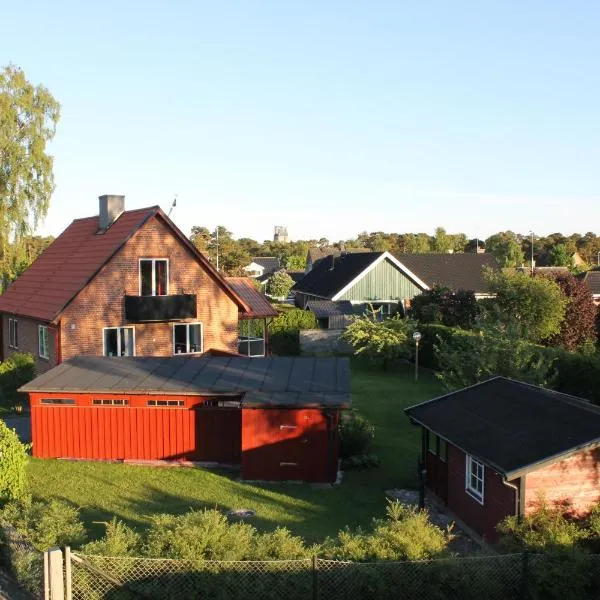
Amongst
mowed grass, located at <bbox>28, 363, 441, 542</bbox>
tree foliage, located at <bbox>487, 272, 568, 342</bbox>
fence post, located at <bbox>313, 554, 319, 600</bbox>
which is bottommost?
mowed grass, located at <bbox>28, 363, 441, 542</bbox>

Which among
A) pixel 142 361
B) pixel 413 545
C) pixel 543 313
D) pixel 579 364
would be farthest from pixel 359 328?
pixel 413 545

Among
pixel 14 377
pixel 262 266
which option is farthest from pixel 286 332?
pixel 262 266

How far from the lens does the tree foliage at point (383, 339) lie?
37.1 metres

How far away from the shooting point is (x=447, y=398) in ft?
57.6

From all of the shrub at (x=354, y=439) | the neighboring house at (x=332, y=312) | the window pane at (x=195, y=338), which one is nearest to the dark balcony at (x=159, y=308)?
the window pane at (x=195, y=338)

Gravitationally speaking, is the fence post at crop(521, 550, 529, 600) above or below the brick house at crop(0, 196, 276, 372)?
below

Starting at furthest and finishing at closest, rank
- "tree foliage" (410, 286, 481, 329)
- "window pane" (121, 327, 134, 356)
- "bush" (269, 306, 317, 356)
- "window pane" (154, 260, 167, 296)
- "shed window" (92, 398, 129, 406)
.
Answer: "bush" (269, 306, 317, 356), "tree foliage" (410, 286, 481, 329), "window pane" (154, 260, 167, 296), "window pane" (121, 327, 134, 356), "shed window" (92, 398, 129, 406)

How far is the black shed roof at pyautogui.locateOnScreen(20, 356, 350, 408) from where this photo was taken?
61.4 feet

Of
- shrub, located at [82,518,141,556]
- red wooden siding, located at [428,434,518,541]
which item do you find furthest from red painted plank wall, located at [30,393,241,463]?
shrub, located at [82,518,141,556]

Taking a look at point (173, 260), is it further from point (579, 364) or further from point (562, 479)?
point (562, 479)

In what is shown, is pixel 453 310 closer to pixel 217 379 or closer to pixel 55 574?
pixel 217 379

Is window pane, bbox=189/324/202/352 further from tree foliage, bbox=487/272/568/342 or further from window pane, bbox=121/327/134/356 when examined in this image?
tree foliage, bbox=487/272/568/342

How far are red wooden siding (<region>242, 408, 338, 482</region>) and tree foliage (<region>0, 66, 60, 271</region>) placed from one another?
88.9 feet

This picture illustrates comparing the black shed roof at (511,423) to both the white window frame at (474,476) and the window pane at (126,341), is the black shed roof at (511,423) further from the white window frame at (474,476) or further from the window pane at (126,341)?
the window pane at (126,341)
